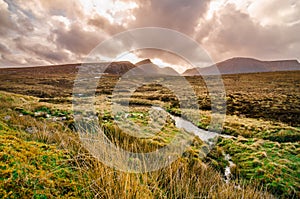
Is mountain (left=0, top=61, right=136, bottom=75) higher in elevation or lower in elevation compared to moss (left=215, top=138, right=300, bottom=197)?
higher

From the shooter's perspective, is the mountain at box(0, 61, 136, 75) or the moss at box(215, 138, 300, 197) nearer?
the moss at box(215, 138, 300, 197)

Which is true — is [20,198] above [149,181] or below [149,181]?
above

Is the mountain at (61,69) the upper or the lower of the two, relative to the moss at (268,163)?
upper

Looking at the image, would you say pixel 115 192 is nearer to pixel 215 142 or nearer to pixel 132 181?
pixel 132 181

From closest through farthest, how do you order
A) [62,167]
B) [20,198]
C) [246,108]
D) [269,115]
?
[20,198], [62,167], [269,115], [246,108]

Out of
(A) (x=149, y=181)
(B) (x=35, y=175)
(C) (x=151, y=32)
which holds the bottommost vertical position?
(A) (x=149, y=181)

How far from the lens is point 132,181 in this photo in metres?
2.77

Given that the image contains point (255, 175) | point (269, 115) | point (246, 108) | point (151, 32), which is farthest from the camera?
point (246, 108)

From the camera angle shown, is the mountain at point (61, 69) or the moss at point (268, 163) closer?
the moss at point (268, 163)

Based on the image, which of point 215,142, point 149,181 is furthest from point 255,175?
point 149,181

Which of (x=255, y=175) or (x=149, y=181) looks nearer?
(x=149, y=181)

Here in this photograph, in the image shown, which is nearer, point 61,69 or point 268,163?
point 268,163

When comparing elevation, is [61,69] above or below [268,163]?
above

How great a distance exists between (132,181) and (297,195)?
7205 mm
